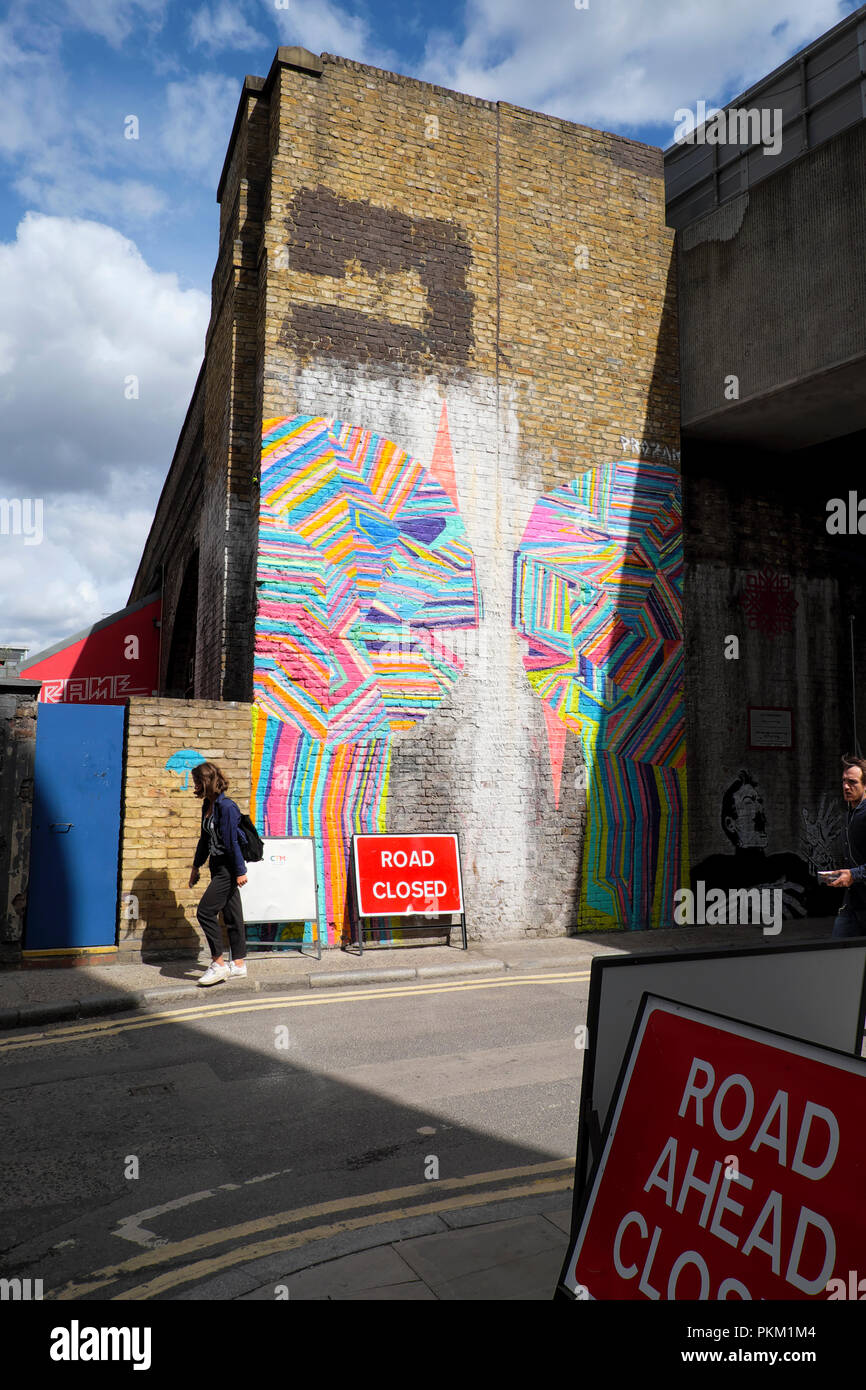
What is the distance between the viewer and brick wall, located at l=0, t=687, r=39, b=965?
868cm

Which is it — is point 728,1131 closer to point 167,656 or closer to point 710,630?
point 710,630

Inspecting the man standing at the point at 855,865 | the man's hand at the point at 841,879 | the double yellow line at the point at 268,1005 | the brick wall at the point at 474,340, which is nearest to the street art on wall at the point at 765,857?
the brick wall at the point at 474,340

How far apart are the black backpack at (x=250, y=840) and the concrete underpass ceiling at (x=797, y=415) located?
7.90 metres

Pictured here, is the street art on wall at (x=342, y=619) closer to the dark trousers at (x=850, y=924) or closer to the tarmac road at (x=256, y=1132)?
the tarmac road at (x=256, y=1132)

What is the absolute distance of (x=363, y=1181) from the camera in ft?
14.0

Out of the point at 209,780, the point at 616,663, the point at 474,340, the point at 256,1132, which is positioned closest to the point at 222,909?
the point at 209,780

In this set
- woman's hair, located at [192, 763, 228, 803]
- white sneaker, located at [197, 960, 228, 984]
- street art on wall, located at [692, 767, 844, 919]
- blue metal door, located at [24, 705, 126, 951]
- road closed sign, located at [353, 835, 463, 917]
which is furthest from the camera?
street art on wall, located at [692, 767, 844, 919]

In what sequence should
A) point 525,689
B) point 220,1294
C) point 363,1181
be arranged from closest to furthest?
1. point 220,1294
2. point 363,1181
3. point 525,689

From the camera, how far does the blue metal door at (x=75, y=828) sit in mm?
8891

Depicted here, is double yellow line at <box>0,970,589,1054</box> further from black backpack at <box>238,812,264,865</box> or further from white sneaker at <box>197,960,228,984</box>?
black backpack at <box>238,812,264,865</box>

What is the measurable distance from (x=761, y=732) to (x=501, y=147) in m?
8.29

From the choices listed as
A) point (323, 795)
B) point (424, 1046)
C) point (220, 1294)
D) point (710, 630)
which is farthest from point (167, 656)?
point (220, 1294)

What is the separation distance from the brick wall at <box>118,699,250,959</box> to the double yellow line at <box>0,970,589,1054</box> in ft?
5.87

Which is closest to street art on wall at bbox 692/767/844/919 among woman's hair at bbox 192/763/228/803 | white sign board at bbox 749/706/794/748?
white sign board at bbox 749/706/794/748
